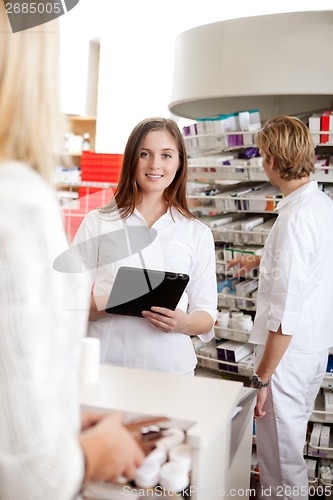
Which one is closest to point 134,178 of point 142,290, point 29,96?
point 142,290

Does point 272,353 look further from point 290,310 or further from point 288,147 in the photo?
point 288,147

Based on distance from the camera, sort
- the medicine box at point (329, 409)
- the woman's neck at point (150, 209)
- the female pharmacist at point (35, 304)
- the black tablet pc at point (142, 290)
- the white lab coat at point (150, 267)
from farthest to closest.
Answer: the medicine box at point (329, 409) → the woman's neck at point (150, 209) → the white lab coat at point (150, 267) → the black tablet pc at point (142, 290) → the female pharmacist at point (35, 304)

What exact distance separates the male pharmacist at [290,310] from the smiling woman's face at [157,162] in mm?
368

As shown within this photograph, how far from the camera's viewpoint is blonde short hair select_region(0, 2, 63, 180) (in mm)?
741

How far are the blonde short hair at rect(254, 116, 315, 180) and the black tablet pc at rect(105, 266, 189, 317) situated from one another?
63cm

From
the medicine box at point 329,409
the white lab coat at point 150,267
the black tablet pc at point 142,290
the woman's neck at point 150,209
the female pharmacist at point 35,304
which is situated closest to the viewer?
the female pharmacist at point 35,304

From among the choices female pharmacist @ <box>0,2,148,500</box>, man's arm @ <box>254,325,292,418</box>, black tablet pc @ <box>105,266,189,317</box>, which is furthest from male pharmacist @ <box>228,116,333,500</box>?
female pharmacist @ <box>0,2,148,500</box>

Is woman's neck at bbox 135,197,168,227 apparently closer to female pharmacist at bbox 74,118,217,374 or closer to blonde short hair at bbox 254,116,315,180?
female pharmacist at bbox 74,118,217,374

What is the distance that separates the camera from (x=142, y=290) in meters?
1.53

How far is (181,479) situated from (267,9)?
4.10 m

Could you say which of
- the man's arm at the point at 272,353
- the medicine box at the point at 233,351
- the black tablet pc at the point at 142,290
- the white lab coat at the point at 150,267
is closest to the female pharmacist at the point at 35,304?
the black tablet pc at the point at 142,290

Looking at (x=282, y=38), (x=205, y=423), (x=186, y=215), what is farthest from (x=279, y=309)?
(x=282, y=38)

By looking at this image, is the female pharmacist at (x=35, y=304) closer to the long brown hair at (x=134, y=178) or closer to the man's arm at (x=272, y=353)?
the long brown hair at (x=134, y=178)

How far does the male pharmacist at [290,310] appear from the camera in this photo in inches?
72.4
